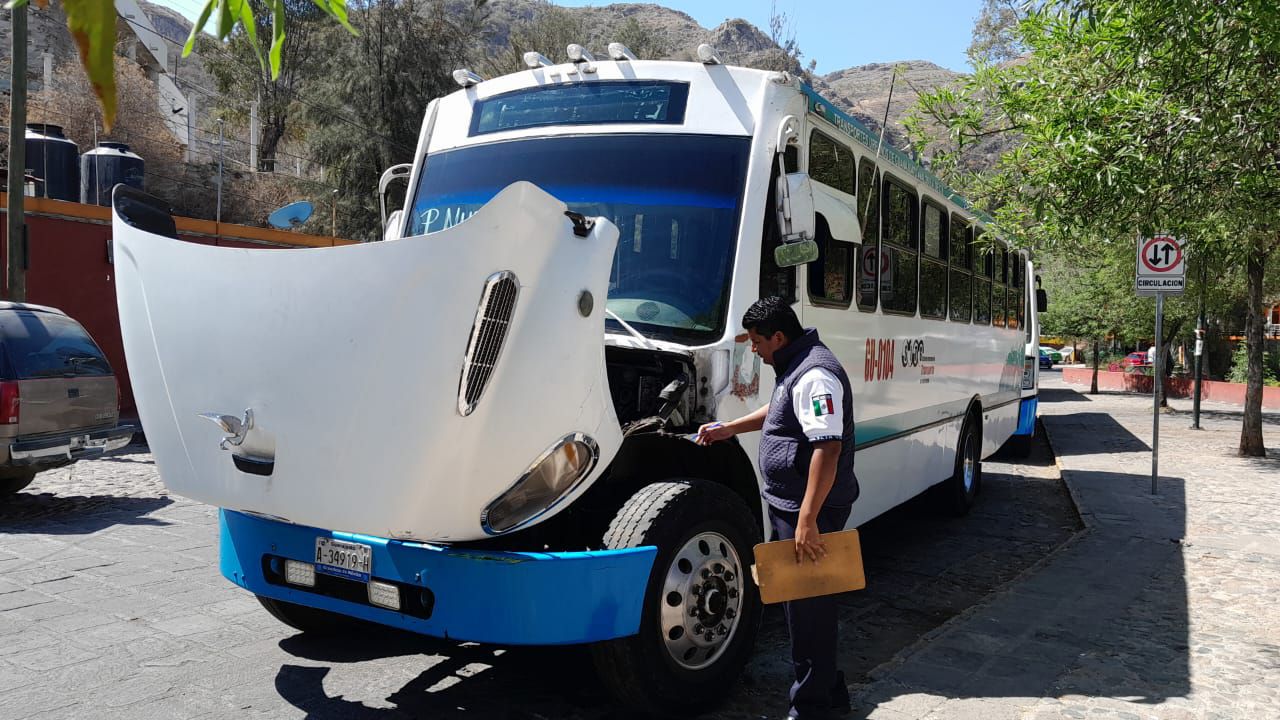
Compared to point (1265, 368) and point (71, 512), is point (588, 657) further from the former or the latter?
point (1265, 368)

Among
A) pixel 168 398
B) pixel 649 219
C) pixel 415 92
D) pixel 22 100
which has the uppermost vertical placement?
pixel 415 92

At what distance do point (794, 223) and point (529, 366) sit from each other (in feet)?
6.11

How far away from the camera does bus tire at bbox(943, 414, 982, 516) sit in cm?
960

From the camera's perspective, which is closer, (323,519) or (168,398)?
(323,519)

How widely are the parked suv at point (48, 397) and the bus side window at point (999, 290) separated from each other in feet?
29.1

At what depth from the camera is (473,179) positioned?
544 centimetres

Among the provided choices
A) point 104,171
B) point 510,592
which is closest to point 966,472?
point 510,592

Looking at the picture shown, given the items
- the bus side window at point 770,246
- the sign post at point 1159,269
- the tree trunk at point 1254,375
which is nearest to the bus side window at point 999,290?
the sign post at point 1159,269

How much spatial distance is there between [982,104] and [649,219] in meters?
6.51

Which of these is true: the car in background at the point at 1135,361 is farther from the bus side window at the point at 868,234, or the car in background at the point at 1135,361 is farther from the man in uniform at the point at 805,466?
the man in uniform at the point at 805,466

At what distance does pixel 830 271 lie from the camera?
5922 millimetres

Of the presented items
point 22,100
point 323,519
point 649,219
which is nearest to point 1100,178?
point 649,219

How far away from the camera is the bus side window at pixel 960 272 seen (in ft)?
29.6

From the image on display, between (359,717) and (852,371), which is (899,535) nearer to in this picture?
(852,371)
